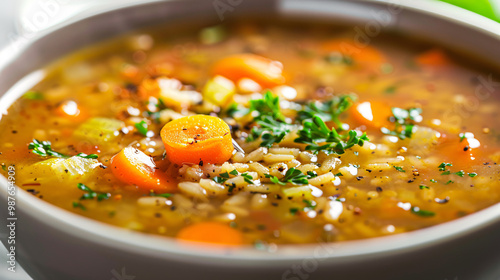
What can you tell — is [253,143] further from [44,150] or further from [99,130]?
[44,150]

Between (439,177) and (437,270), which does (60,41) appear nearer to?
(439,177)

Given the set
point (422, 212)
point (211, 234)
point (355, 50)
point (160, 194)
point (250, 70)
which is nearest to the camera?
point (211, 234)

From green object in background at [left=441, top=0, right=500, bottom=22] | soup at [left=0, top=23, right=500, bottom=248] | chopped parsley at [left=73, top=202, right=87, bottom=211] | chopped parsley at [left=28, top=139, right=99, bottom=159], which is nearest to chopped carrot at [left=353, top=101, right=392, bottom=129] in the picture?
soup at [left=0, top=23, right=500, bottom=248]

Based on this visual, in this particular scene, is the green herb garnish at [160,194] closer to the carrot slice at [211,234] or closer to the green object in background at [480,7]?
the carrot slice at [211,234]

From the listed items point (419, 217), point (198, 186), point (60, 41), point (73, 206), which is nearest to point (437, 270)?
→ point (419, 217)

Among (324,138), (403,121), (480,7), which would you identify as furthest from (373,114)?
(480,7)
